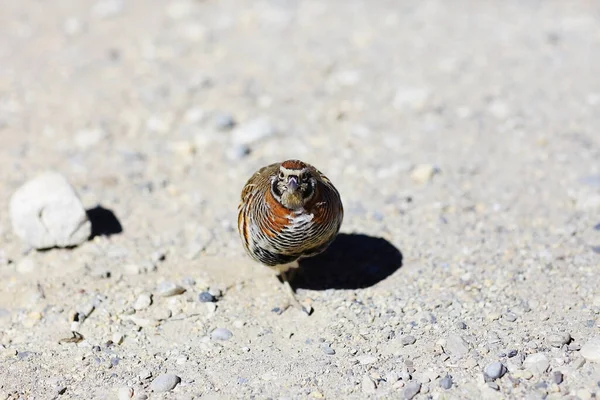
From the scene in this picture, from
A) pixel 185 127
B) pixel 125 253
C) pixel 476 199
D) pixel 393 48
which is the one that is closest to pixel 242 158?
pixel 185 127

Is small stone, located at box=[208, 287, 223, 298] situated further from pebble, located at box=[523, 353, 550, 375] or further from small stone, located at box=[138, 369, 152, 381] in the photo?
pebble, located at box=[523, 353, 550, 375]

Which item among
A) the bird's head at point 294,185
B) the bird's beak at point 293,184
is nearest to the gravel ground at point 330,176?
the bird's head at point 294,185

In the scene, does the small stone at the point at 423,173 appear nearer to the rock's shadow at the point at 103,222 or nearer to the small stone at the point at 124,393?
the rock's shadow at the point at 103,222

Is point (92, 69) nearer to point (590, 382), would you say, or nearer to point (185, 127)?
point (185, 127)

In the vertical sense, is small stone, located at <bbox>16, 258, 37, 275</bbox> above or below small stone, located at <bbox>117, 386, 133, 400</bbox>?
below

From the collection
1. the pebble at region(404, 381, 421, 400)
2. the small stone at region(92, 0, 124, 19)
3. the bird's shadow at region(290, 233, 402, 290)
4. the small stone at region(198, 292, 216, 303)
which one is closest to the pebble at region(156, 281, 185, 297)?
the small stone at region(198, 292, 216, 303)
